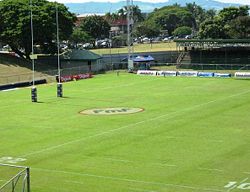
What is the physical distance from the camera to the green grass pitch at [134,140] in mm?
26953

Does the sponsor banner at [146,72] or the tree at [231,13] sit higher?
the tree at [231,13]

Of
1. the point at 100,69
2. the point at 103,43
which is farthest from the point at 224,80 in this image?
the point at 103,43

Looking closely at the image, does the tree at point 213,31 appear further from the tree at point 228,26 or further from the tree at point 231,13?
the tree at point 231,13

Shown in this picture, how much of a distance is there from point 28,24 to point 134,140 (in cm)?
5744

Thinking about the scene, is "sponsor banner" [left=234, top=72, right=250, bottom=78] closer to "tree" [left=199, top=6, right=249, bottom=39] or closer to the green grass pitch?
the green grass pitch

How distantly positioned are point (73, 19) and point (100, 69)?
32.5 feet

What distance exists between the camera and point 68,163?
101 feet

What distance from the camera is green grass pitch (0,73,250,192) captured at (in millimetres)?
26953

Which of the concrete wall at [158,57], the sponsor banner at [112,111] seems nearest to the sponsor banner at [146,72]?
the concrete wall at [158,57]

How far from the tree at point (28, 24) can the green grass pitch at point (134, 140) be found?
28.5 meters

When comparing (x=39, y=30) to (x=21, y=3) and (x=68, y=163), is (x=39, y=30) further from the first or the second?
(x=68, y=163)

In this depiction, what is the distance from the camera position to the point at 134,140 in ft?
120

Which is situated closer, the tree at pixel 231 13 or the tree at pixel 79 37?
the tree at pixel 231 13

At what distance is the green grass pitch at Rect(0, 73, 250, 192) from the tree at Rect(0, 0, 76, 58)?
28537 mm
